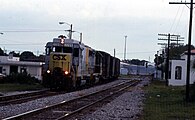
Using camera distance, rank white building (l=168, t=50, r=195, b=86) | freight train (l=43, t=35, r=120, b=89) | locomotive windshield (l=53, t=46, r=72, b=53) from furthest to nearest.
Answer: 1. white building (l=168, t=50, r=195, b=86)
2. locomotive windshield (l=53, t=46, r=72, b=53)
3. freight train (l=43, t=35, r=120, b=89)


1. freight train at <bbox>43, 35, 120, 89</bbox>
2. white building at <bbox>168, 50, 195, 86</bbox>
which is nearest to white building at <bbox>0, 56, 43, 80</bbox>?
white building at <bbox>168, 50, 195, 86</bbox>

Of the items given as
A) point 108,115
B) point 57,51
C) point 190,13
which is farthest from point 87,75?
point 108,115

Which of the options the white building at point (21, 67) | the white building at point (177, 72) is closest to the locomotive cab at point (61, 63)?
the white building at point (177, 72)

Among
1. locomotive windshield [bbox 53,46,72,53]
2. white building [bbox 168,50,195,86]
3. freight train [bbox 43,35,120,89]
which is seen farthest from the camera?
white building [bbox 168,50,195,86]

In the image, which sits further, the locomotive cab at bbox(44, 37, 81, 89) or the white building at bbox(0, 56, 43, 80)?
the white building at bbox(0, 56, 43, 80)

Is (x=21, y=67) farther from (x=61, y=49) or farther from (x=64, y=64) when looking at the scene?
(x=64, y=64)

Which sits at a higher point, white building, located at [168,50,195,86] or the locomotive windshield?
the locomotive windshield

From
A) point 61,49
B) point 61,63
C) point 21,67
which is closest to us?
point 61,63

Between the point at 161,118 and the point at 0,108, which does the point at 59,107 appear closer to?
the point at 0,108

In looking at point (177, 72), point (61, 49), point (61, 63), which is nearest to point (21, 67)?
point (177, 72)

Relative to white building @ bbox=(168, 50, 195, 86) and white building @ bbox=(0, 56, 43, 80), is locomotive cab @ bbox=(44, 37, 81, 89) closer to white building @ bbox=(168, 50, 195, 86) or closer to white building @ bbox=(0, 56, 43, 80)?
white building @ bbox=(168, 50, 195, 86)

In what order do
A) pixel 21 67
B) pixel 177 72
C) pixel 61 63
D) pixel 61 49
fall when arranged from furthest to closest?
pixel 21 67
pixel 177 72
pixel 61 49
pixel 61 63

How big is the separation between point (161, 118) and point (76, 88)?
23.0 metres

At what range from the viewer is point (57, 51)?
121ft
